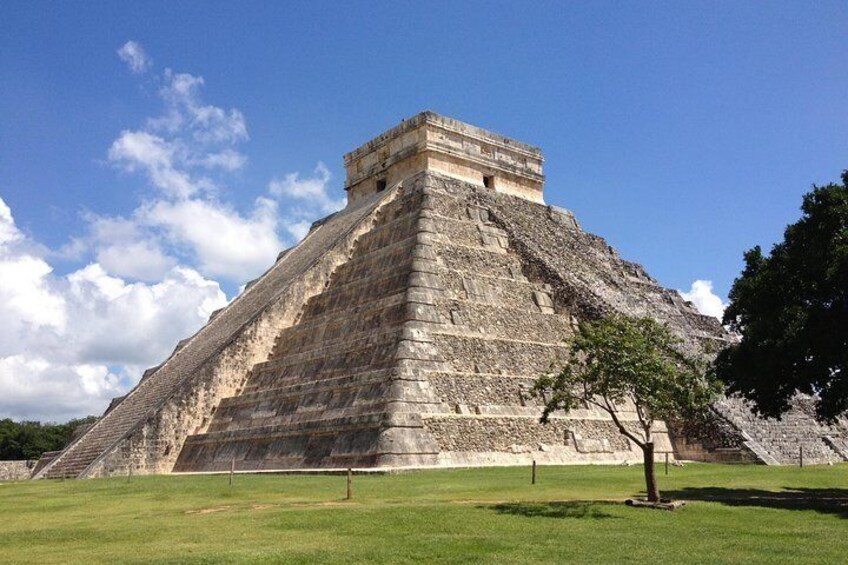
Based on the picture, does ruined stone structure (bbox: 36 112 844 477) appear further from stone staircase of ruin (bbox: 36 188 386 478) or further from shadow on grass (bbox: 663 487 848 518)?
shadow on grass (bbox: 663 487 848 518)

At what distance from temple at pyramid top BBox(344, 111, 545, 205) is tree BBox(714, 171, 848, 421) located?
51.7ft

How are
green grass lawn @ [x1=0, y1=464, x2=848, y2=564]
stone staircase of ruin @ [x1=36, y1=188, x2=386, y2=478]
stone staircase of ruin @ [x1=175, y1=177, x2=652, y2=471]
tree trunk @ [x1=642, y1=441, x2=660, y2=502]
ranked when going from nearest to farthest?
1. green grass lawn @ [x1=0, y1=464, x2=848, y2=564]
2. tree trunk @ [x1=642, y1=441, x2=660, y2=502]
3. stone staircase of ruin @ [x1=175, y1=177, x2=652, y2=471]
4. stone staircase of ruin @ [x1=36, y1=188, x2=386, y2=478]

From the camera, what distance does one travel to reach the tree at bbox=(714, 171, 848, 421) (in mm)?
14812

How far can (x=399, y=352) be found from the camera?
1966 centimetres

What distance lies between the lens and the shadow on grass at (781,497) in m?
13.4

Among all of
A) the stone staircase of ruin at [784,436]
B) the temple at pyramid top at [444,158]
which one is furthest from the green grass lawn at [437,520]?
the temple at pyramid top at [444,158]

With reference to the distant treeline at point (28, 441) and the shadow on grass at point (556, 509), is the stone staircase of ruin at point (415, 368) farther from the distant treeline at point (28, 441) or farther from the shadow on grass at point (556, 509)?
the distant treeline at point (28, 441)

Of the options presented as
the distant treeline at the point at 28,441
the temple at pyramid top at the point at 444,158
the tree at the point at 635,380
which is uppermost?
the temple at pyramid top at the point at 444,158

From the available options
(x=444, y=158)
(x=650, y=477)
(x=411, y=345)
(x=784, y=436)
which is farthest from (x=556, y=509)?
(x=444, y=158)

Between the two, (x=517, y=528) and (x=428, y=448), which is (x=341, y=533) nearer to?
(x=517, y=528)

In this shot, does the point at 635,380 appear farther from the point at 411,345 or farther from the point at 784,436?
the point at 784,436

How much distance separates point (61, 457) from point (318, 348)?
8153mm

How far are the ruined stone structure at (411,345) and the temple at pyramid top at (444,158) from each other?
0.08 m

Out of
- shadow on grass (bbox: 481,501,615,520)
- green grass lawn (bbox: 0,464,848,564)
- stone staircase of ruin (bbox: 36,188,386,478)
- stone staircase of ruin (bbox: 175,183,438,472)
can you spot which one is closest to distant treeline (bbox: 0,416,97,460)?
stone staircase of ruin (bbox: 36,188,386,478)
